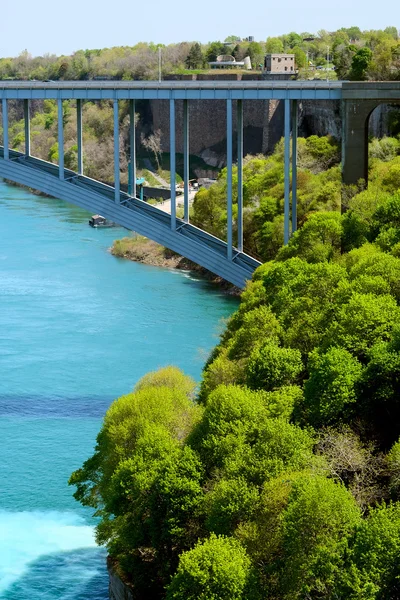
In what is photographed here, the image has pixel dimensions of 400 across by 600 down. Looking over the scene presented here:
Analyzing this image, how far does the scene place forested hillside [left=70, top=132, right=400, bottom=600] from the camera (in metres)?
8.44

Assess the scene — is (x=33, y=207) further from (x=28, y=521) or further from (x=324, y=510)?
(x=324, y=510)

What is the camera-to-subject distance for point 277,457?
31.3 feet

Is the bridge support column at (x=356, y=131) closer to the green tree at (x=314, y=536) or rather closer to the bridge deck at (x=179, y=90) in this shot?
the bridge deck at (x=179, y=90)

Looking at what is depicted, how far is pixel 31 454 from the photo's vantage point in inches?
577

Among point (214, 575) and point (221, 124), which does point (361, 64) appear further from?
point (214, 575)

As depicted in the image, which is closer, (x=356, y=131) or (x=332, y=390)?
(x=332, y=390)

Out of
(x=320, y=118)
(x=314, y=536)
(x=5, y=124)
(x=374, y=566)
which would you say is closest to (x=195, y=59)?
(x=320, y=118)

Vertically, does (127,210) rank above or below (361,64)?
below

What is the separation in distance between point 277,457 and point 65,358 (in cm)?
916

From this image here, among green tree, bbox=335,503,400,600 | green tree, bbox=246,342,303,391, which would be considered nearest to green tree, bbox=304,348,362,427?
green tree, bbox=246,342,303,391

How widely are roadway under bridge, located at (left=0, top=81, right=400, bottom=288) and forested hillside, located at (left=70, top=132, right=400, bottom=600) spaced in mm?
3375

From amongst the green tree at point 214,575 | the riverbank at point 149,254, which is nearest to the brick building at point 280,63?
the riverbank at point 149,254

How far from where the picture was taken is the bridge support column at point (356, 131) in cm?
1623

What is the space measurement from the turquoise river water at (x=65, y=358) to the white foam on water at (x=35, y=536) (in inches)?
0.5
